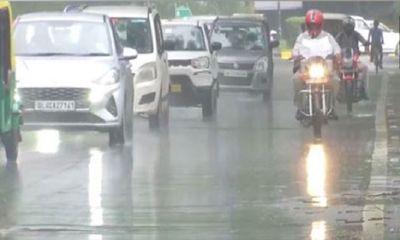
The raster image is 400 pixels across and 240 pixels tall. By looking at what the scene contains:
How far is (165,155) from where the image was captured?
14977 mm

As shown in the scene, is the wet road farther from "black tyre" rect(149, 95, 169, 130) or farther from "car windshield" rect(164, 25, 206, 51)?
"car windshield" rect(164, 25, 206, 51)

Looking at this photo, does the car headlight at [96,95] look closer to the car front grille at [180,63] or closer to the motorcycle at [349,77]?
the car front grille at [180,63]

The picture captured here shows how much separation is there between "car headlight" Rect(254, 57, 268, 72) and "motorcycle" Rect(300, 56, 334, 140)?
9.23 meters

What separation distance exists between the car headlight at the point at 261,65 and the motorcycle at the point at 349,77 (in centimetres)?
418

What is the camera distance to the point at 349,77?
72.5 ft

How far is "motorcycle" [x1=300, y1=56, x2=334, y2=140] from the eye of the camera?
16.9m

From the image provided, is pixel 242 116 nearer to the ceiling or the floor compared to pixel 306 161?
nearer to the floor

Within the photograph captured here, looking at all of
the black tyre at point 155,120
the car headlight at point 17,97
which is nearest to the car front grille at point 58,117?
the car headlight at point 17,97

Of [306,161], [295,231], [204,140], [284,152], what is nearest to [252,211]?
[295,231]

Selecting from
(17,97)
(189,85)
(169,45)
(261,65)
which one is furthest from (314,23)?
(261,65)

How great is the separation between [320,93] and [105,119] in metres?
3.21

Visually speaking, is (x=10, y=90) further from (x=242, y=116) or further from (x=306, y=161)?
(x=242, y=116)

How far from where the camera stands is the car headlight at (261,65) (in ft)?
86.5

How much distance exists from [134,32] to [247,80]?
7.01m
